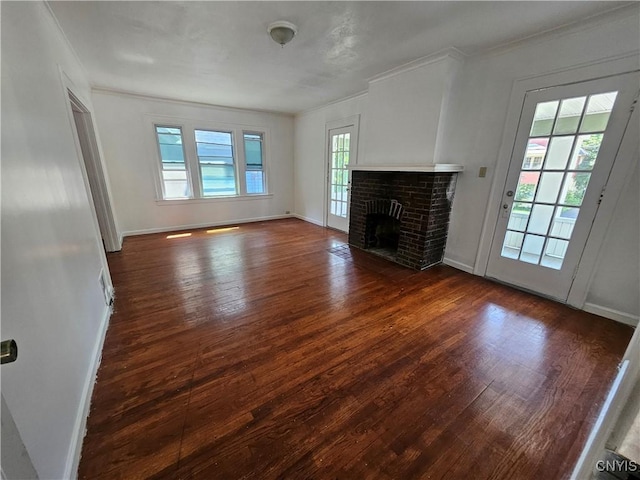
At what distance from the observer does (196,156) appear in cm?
500

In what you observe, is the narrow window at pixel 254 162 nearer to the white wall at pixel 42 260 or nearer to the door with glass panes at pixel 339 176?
the door with glass panes at pixel 339 176

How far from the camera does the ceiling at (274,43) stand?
1.98 metres

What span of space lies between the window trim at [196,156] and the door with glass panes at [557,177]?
4.64 metres

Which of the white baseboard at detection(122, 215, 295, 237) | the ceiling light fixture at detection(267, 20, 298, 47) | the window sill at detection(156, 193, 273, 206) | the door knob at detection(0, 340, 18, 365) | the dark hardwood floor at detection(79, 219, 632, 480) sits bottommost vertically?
the dark hardwood floor at detection(79, 219, 632, 480)

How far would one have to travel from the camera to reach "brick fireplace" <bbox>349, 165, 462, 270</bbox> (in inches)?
121

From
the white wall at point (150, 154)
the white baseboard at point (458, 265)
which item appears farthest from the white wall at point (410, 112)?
the white wall at point (150, 154)

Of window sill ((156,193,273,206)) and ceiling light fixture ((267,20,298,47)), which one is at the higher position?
ceiling light fixture ((267,20,298,47))

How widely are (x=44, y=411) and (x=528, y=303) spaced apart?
11.4 ft

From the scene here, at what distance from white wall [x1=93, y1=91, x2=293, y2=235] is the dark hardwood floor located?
2.37 m

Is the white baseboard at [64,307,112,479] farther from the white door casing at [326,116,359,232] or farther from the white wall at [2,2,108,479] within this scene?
the white door casing at [326,116,359,232]

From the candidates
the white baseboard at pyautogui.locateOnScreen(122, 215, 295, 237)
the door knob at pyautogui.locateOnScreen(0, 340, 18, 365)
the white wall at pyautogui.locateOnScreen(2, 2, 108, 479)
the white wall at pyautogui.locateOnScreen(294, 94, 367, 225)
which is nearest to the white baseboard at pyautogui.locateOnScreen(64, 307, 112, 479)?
the white wall at pyautogui.locateOnScreen(2, 2, 108, 479)

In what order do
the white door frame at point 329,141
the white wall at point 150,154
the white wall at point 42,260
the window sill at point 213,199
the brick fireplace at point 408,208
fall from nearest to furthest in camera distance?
the white wall at point 42,260 → the brick fireplace at point 408,208 → the white wall at point 150,154 → the white door frame at point 329,141 → the window sill at point 213,199

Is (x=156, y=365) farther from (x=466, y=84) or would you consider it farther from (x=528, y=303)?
(x=466, y=84)

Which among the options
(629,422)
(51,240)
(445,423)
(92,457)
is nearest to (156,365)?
(92,457)
